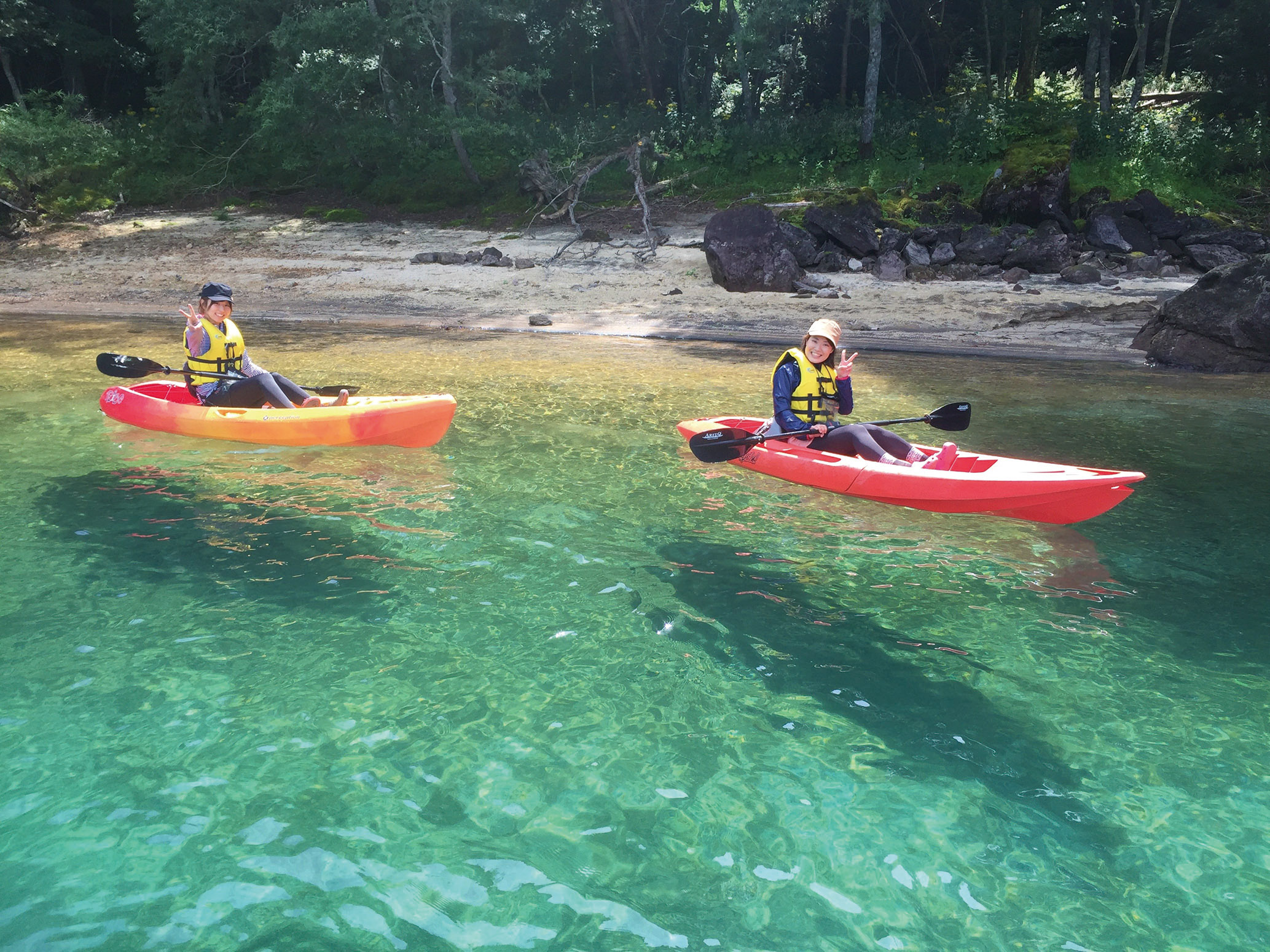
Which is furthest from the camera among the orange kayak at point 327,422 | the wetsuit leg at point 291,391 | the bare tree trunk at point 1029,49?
the bare tree trunk at point 1029,49

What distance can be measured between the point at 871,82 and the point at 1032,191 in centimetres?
384

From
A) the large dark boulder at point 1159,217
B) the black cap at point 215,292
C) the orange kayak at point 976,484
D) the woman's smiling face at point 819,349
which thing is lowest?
the orange kayak at point 976,484

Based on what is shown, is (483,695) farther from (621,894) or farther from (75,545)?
(75,545)

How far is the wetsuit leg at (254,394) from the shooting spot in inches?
297

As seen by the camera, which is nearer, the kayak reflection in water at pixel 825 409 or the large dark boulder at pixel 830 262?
the kayak reflection in water at pixel 825 409

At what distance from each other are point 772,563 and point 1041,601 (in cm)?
149

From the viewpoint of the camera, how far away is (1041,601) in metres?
5.14

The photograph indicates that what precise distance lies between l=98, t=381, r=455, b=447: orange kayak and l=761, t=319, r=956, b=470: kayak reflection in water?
259 centimetres

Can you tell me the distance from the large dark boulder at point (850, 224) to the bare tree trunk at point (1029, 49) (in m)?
7.13

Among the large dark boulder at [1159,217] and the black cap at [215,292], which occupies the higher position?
the large dark boulder at [1159,217]

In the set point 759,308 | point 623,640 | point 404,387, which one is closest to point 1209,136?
point 759,308

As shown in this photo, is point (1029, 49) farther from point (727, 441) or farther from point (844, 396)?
point (727, 441)

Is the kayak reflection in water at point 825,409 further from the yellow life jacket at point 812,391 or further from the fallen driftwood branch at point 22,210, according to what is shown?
the fallen driftwood branch at point 22,210

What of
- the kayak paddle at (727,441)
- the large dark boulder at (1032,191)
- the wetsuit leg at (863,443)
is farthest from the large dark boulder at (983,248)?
the wetsuit leg at (863,443)
